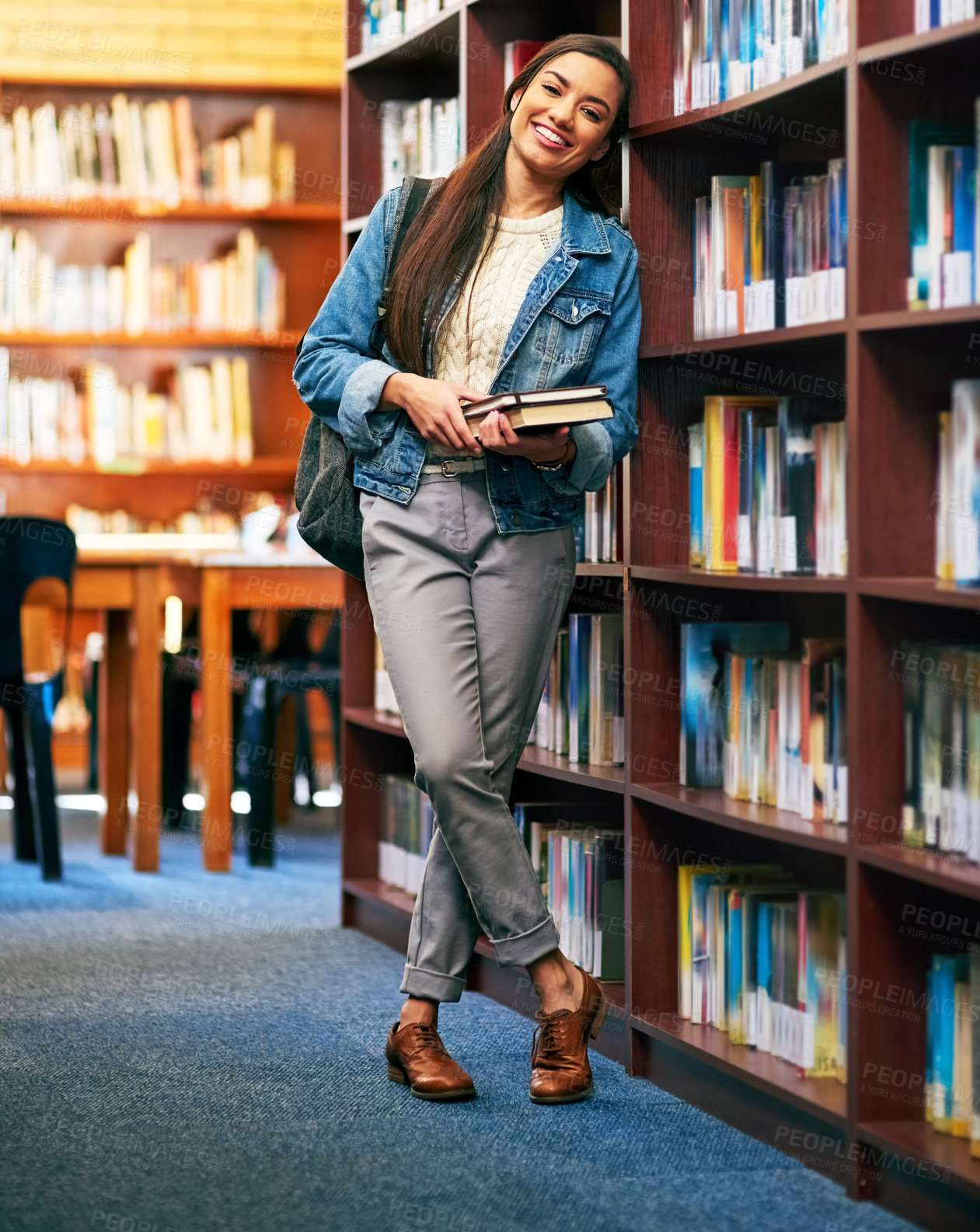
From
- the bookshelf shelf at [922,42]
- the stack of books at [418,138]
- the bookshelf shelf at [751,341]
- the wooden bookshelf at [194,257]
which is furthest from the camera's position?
the wooden bookshelf at [194,257]

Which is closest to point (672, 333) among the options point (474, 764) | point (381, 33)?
point (474, 764)

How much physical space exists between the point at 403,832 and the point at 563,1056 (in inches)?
45.5

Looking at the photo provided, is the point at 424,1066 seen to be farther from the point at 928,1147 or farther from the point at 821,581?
the point at 821,581

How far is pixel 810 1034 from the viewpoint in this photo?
2266 millimetres

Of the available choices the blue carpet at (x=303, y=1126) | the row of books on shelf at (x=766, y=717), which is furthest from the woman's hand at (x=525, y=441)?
the blue carpet at (x=303, y=1126)

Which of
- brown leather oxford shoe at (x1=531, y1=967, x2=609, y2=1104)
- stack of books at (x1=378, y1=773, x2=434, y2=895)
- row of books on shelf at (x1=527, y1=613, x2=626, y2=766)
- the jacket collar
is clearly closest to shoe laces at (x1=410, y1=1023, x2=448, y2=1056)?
brown leather oxford shoe at (x1=531, y1=967, x2=609, y2=1104)

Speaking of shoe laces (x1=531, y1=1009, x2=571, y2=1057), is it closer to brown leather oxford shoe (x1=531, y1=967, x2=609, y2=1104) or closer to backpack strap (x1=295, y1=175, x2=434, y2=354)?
brown leather oxford shoe (x1=531, y1=967, x2=609, y2=1104)

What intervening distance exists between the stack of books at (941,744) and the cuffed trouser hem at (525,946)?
24.7 inches

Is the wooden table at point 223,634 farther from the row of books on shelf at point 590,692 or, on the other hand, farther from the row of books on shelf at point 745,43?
the row of books on shelf at point 745,43

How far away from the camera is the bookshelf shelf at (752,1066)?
7.00 ft

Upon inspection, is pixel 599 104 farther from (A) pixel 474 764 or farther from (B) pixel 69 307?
(B) pixel 69 307

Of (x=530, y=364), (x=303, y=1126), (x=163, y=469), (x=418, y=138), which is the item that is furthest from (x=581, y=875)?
(x=163, y=469)

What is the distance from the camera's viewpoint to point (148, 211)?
230 inches

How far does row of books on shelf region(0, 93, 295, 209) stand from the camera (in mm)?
5789
